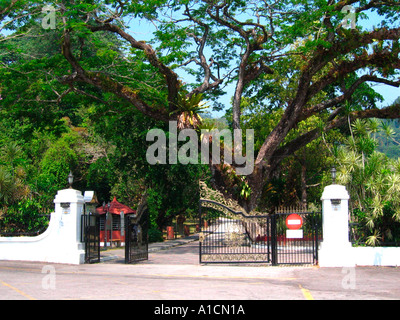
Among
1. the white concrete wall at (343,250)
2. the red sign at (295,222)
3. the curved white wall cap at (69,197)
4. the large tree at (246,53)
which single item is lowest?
the white concrete wall at (343,250)

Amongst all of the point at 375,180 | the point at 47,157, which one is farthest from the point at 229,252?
the point at 47,157

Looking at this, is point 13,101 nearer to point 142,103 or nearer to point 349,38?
point 142,103

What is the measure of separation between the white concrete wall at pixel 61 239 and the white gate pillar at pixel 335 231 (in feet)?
27.3

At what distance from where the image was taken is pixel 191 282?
12.5m

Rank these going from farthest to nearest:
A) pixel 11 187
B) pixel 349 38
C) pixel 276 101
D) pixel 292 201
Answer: pixel 276 101 → pixel 292 201 → pixel 349 38 → pixel 11 187

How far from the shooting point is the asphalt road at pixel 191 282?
33.4ft

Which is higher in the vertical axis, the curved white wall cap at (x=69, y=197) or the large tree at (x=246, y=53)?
the large tree at (x=246, y=53)

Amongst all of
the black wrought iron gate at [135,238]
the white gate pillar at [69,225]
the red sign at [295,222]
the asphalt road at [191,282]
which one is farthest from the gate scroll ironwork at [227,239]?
the white gate pillar at [69,225]

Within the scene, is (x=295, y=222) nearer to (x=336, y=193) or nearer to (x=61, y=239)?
(x=336, y=193)

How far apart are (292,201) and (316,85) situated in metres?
9.93

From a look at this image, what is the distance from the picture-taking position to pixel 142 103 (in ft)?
78.0

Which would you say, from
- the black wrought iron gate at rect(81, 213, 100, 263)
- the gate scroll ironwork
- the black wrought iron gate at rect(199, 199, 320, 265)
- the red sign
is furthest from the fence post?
the black wrought iron gate at rect(81, 213, 100, 263)

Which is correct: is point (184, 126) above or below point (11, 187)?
above

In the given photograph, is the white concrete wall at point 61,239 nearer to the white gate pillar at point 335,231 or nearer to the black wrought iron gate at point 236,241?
the black wrought iron gate at point 236,241
